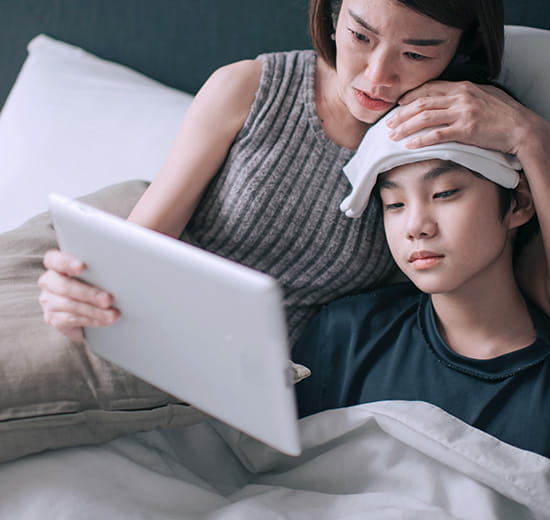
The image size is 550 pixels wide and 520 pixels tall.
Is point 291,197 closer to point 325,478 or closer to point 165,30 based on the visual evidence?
point 325,478

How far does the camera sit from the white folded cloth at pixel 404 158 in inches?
34.1

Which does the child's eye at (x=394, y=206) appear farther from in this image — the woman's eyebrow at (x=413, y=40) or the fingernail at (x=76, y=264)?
the fingernail at (x=76, y=264)

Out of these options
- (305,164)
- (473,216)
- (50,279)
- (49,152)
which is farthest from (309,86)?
(49,152)

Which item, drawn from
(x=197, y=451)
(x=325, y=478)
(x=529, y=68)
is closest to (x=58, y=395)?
(x=197, y=451)

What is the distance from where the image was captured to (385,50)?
892 mm

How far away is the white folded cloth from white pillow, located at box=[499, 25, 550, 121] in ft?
0.68

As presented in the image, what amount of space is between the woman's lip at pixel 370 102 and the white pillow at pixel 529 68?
25 cm

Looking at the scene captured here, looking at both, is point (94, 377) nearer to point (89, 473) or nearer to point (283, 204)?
point (89, 473)

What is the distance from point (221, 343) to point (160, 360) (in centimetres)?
12

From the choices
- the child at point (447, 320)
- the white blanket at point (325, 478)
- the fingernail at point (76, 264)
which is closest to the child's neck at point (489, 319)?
the child at point (447, 320)

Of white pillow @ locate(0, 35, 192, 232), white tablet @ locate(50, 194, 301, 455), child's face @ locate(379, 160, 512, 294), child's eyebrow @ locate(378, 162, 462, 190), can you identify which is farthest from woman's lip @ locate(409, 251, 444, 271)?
white pillow @ locate(0, 35, 192, 232)

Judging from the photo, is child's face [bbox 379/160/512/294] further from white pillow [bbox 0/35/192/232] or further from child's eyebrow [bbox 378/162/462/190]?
white pillow [bbox 0/35/192/232]

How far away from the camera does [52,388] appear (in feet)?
2.73

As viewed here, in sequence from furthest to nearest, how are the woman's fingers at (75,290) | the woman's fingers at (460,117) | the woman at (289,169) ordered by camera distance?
the woman at (289,169)
the woman's fingers at (460,117)
the woman's fingers at (75,290)
